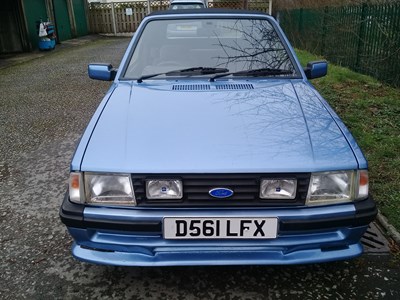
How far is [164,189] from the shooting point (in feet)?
6.60

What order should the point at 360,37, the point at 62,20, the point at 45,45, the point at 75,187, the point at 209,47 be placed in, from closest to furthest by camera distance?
the point at 75,187 → the point at 209,47 → the point at 360,37 → the point at 45,45 → the point at 62,20

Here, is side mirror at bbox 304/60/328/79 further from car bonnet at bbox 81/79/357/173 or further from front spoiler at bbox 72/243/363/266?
front spoiler at bbox 72/243/363/266

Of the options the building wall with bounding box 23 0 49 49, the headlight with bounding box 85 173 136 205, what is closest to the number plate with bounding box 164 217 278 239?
the headlight with bounding box 85 173 136 205

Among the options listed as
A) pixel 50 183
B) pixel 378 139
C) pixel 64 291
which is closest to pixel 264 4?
pixel 378 139

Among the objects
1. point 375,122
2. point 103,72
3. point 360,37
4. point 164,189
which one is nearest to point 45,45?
point 360,37

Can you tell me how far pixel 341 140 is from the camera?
2.22m

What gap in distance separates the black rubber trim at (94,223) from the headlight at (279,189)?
571 mm

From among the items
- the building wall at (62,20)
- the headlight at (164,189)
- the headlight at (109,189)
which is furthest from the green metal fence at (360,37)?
the building wall at (62,20)

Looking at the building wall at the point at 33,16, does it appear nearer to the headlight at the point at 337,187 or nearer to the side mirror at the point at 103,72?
the side mirror at the point at 103,72

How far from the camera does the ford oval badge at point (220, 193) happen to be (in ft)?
6.53

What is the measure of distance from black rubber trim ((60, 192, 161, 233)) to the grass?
6.32 feet

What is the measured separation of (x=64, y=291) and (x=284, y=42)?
8.41 feet

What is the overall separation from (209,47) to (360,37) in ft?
21.1

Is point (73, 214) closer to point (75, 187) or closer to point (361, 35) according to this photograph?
point (75, 187)
